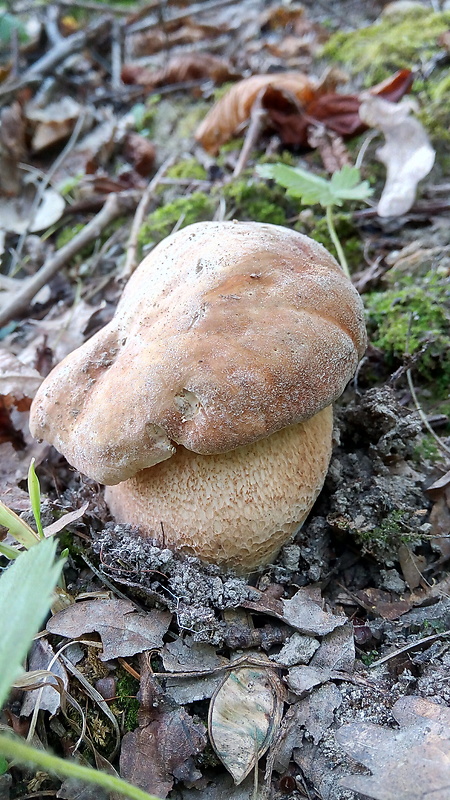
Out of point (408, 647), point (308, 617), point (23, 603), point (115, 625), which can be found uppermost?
point (23, 603)

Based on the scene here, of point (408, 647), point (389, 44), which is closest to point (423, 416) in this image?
point (408, 647)

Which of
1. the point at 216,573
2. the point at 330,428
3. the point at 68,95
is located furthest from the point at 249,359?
the point at 68,95

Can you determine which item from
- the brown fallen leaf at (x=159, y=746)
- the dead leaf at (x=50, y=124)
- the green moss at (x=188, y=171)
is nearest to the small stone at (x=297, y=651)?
the brown fallen leaf at (x=159, y=746)

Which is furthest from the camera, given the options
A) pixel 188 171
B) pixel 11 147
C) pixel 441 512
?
pixel 11 147

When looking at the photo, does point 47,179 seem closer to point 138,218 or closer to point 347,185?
point 138,218

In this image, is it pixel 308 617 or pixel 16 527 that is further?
pixel 308 617

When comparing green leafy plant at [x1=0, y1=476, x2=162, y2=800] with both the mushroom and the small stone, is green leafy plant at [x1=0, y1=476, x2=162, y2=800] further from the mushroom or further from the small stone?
the small stone

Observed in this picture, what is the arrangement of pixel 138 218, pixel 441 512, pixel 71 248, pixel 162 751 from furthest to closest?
pixel 71 248 → pixel 138 218 → pixel 441 512 → pixel 162 751

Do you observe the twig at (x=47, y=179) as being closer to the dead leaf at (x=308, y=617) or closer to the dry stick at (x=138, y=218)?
the dry stick at (x=138, y=218)
